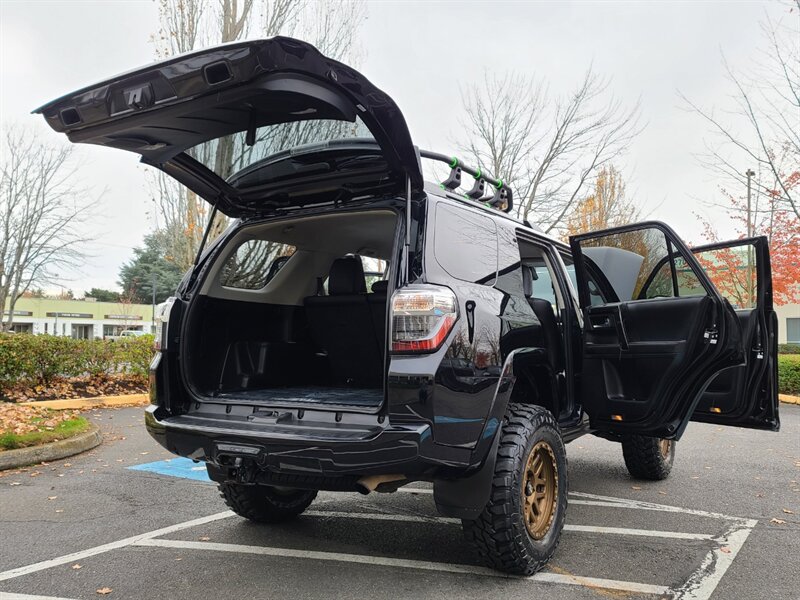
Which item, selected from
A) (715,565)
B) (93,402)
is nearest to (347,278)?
(715,565)

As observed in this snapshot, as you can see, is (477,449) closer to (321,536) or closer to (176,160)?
(321,536)

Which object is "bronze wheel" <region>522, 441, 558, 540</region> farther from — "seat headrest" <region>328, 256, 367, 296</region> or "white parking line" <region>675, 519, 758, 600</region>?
"seat headrest" <region>328, 256, 367, 296</region>

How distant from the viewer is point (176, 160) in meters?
3.52

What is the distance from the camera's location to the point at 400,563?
3500 millimetres

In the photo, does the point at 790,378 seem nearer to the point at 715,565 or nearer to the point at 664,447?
the point at 664,447

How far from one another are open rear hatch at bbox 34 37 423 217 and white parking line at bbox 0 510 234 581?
2.17 meters

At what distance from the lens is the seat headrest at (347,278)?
4.21m

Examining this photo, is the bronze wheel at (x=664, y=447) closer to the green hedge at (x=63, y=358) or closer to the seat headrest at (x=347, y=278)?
the seat headrest at (x=347, y=278)

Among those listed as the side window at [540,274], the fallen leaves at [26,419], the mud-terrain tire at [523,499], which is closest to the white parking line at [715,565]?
the mud-terrain tire at [523,499]

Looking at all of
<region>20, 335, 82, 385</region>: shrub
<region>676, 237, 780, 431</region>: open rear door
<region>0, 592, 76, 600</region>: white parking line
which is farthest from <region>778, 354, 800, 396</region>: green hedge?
<region>0, 592, 76, 600</region>: white parking line

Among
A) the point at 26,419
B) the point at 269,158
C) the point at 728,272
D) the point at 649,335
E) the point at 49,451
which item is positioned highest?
the point at 269,158

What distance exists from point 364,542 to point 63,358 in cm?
791

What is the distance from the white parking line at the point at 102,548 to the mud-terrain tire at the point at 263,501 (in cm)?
35

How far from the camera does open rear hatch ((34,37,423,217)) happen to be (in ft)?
8.53
